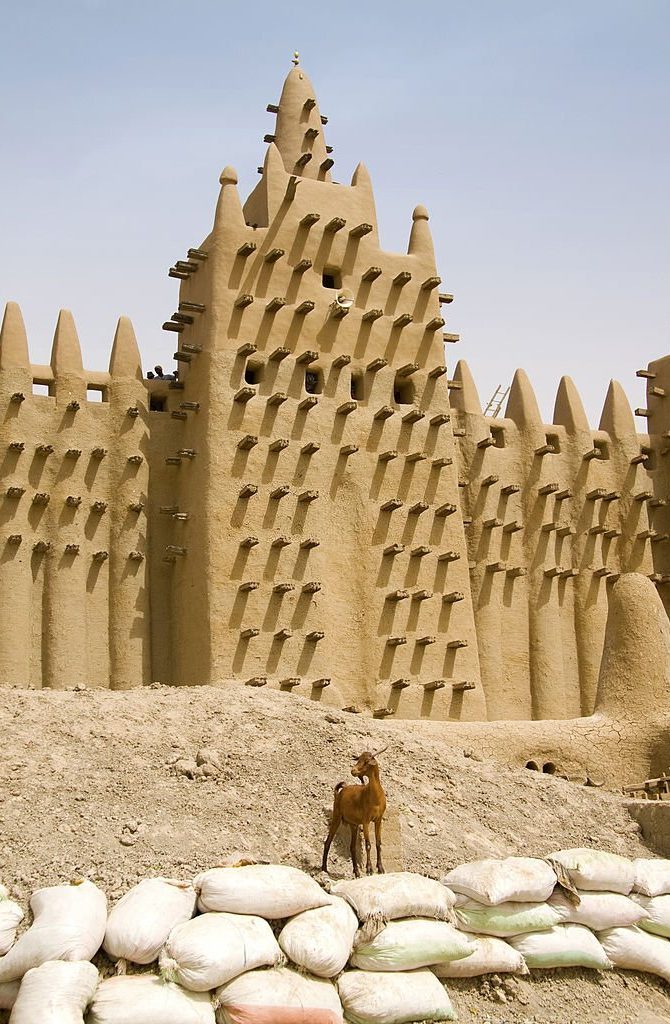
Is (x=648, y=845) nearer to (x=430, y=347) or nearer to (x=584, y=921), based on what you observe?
(x=584, y=921)

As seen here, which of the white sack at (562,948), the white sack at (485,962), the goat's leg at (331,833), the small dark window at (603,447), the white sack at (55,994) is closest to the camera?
the white sack at (55,994)

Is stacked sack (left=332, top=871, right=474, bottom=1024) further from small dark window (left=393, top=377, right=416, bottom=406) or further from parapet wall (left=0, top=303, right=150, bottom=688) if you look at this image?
small dark window (left=393, top=377, right=416, bottom=406)

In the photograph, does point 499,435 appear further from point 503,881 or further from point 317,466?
point 503,881

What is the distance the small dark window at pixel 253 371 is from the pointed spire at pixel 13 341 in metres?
3.61

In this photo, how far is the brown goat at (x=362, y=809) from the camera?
10812 millimetres

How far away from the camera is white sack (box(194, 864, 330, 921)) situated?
9156 mm

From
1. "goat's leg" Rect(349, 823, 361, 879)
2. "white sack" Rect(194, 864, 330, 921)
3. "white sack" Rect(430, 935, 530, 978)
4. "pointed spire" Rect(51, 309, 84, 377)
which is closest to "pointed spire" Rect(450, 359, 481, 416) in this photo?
"pointed spire" Rect(51, 309, 84, 377)

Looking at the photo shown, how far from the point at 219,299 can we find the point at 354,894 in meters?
13.5

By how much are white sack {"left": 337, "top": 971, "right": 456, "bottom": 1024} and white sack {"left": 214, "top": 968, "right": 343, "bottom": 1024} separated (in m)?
0.23

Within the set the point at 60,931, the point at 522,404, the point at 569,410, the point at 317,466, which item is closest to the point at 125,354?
the point at 317,466

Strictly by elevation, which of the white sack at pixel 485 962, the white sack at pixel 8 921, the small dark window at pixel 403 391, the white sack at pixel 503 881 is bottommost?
the white sack at pixel 485 962

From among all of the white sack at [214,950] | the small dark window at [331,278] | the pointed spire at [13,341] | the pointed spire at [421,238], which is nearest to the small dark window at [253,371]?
the small dark window at [331,278]

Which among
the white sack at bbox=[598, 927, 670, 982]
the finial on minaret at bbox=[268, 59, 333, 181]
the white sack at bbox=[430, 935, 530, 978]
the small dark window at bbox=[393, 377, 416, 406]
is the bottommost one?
the white sack at bbox=[598, 927, 670, 982]

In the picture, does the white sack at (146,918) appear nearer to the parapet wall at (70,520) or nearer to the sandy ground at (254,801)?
the sandy ground at (254,801)
